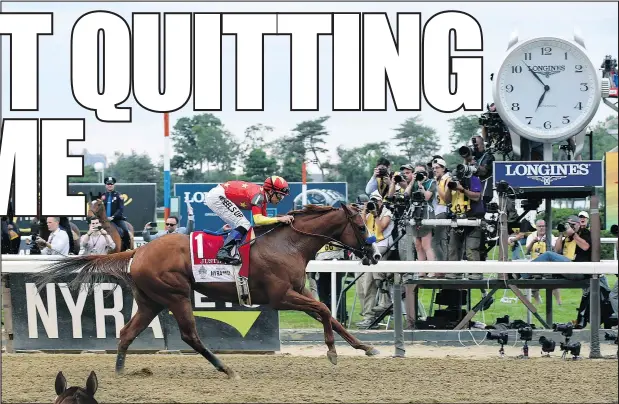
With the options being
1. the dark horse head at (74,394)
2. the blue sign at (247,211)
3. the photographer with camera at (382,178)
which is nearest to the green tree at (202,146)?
the blue sign at (247,211)

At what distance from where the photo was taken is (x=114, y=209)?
1739 centimetres

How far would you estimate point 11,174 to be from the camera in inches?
518

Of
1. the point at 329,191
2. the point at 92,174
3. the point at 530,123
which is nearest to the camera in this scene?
the point at 530,123

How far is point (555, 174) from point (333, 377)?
4673 mm

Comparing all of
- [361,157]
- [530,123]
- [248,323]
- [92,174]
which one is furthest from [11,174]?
[92,174]

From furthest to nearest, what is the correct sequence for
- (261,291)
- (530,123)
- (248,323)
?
(530,123) → (248,323) → (261,291)

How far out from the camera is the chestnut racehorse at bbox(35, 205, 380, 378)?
1068 cm

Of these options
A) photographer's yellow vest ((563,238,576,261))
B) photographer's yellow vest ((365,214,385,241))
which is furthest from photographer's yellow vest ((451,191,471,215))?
photographer's yellow vest ((563,238,576,261))

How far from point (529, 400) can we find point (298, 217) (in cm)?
332

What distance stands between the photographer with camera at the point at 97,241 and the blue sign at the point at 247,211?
979cm

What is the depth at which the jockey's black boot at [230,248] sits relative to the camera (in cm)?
1066

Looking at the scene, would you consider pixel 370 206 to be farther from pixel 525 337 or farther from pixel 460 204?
pixel 525 337

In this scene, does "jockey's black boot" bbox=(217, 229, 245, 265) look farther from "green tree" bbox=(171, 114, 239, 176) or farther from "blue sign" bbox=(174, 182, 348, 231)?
"green tree" bbox=(171, 114, 239, 176)

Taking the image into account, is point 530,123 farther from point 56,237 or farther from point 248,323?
point 56,237
